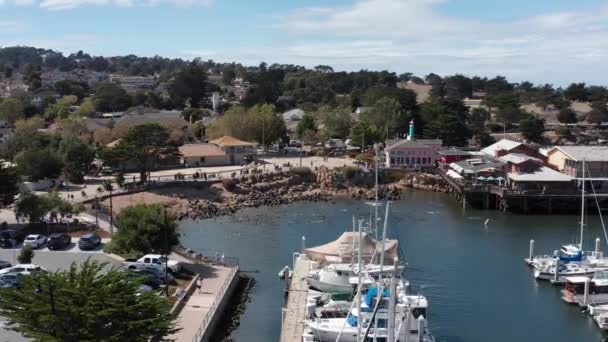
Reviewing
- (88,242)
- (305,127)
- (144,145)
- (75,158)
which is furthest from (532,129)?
(88,242)

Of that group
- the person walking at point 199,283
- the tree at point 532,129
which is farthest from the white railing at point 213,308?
the tree at point 532,129

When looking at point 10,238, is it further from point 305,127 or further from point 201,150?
point 305,127

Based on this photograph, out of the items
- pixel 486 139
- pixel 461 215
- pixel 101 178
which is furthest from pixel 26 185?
pixel 486 139

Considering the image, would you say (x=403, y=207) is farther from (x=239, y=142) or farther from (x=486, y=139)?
(x=486, y=139)

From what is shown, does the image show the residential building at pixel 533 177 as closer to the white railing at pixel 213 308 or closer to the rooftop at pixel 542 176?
the rooftop at pixel 542 176

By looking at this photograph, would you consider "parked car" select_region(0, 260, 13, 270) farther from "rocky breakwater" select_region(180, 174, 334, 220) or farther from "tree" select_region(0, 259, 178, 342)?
"rocky breakwater" select_region(180, 174, 334, 220)

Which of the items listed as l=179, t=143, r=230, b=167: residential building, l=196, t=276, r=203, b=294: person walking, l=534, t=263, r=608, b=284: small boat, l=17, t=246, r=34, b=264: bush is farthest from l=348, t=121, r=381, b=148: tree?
l=17, t=246, r=34, b=264: bush
